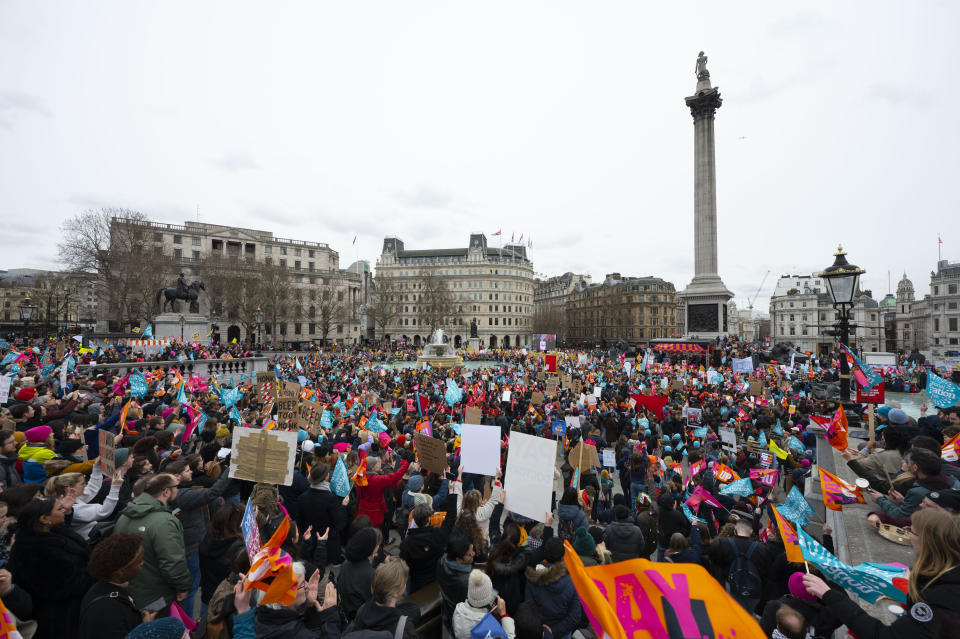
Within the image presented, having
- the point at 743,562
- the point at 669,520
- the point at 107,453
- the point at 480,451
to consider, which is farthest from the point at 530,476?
the point at 107,453

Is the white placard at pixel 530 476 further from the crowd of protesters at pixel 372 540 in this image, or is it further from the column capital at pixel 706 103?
the column capital at pixel 706 103

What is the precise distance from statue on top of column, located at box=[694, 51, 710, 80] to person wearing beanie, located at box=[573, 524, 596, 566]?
179ft

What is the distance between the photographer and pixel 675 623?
272cm

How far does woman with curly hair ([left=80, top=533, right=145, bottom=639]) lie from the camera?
289 cm

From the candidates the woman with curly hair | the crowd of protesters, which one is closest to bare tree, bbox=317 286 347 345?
the crowd of protesters

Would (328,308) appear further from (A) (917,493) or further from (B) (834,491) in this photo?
(A) (917,493)

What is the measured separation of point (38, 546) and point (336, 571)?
3672mm

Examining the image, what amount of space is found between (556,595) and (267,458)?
3807mm

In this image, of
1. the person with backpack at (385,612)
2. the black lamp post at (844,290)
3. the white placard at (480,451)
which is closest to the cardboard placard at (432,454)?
the white placard at (480,451)

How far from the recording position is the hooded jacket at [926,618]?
7.66ft

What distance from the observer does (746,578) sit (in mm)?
4738

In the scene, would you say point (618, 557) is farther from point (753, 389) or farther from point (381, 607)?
point (753, 389)

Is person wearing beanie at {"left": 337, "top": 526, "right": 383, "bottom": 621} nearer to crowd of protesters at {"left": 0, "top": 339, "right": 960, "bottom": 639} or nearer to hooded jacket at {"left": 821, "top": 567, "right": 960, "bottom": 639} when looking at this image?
crowd of protesters at {"left": 0, "top": 339, "right": 960, "bottom": 639}

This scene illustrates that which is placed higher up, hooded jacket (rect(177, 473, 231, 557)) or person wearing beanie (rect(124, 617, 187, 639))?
person wearing beanie (rect(124, 617, 187, 639))
